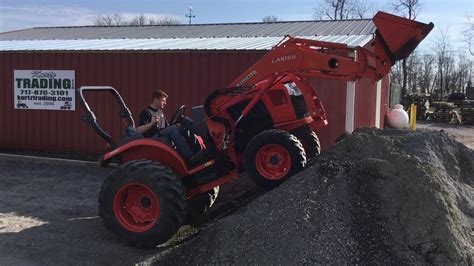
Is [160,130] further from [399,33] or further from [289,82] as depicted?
[399,33]

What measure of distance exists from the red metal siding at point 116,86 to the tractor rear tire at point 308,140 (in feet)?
14.9

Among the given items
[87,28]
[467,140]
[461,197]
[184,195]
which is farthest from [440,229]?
[87,28]

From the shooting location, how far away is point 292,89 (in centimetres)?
638

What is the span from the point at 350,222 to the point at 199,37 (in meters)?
12.5

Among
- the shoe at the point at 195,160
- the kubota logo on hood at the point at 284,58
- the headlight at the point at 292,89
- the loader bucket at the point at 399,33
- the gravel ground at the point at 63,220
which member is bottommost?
the gravel ground at the point at 63,220

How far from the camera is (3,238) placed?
6.27 m

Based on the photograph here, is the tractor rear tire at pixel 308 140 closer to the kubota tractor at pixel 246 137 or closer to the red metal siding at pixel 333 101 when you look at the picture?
the kubota tractor at pixel 246 137

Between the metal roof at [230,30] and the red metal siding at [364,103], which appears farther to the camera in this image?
the metal roof at [230,30]

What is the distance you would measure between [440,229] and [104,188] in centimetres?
361

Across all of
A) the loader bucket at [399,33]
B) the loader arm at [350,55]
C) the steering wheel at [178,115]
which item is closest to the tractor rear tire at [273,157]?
the loader arm at [350,55]

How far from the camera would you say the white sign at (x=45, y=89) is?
42.4 ft

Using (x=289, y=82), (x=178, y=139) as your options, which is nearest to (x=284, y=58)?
(x=289, y=82)

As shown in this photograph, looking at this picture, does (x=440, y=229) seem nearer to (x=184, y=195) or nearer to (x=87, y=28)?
(x=184, y=195)

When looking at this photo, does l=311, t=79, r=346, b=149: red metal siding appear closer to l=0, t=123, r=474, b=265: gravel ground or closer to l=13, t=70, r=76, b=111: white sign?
l=0, t=123, r=474, b=265: gravel ground
